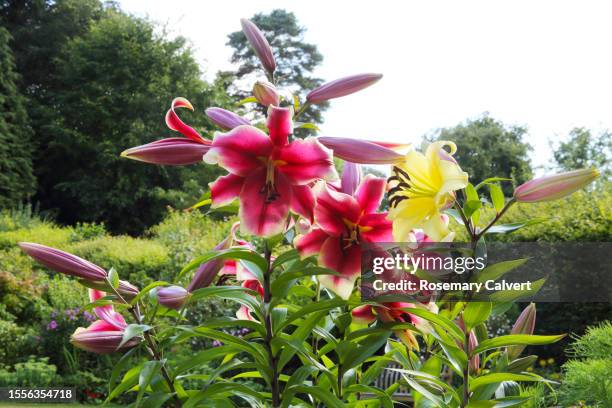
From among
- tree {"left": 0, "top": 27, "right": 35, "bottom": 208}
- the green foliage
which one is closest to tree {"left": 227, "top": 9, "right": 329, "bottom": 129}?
tree {"left": 0, "top": 27, "right": 35, "bottom": 208}

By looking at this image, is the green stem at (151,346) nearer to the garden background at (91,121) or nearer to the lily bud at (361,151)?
the lily bud at (361,151)

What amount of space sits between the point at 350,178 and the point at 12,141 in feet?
50.0

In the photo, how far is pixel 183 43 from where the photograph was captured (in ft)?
53.8

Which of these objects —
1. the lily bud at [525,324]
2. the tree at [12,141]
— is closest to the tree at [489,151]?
the tree at [12,141]

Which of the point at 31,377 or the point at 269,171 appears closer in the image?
the point at 269,171

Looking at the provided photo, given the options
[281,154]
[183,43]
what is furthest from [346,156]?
[183,43]

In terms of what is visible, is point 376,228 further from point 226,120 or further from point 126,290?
point 126,290

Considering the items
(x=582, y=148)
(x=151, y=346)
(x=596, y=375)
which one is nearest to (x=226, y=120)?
(x=151, y=346)

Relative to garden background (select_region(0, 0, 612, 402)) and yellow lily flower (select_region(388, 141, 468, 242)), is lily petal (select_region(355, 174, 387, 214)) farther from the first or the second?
garden background (select_region(0, 0, 612, 402))

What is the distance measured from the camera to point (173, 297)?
725mm

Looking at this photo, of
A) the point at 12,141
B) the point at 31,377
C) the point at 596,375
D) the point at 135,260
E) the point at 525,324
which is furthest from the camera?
the point at 12,141

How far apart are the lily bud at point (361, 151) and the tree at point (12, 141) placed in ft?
47.4

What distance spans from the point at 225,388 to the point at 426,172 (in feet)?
1.08

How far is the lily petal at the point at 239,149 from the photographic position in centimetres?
64
